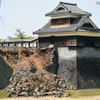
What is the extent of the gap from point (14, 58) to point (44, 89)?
5253 mm

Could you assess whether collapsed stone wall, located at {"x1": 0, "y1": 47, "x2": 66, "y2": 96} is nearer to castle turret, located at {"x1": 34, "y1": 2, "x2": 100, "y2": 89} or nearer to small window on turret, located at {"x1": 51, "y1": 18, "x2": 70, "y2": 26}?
castle turret, located at {"x1": 34, "y1": 2, "x2": 100, "y2": 89}

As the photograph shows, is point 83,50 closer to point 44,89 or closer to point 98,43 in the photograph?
point 98,43

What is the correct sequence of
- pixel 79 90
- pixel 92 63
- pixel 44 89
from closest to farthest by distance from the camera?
pixel 44 89 → pixel 79 90 → pixel 92 63

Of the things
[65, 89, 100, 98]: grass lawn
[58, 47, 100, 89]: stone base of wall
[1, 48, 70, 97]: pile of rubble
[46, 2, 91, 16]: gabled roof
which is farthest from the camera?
[46, 2, 91, 16]: gabled roof

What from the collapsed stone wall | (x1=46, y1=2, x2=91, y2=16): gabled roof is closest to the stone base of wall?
the collapsed stone wall

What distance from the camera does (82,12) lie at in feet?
124

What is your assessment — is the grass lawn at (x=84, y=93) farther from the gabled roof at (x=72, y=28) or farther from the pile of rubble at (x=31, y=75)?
the gabled roof at (x=72, y=28)

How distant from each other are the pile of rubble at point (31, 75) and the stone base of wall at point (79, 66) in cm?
104

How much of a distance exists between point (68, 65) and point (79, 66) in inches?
50.6

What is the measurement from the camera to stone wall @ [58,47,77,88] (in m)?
35.6

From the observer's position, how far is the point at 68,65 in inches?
1427

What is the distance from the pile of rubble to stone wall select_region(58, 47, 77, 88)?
711 mm

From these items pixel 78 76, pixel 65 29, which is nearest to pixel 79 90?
pixel 78 76

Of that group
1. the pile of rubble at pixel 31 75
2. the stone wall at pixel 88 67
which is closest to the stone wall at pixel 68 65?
the stone wall at pixel 88 67
